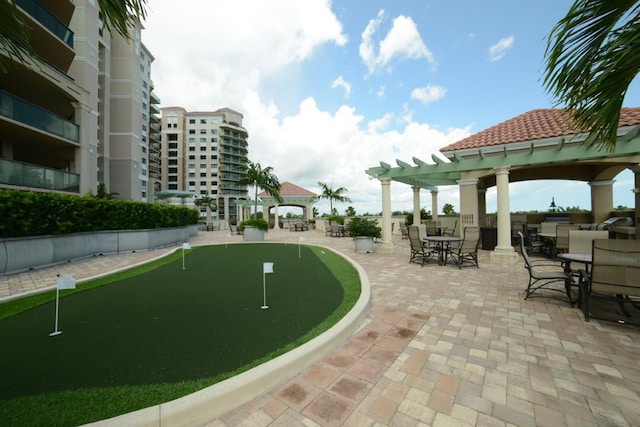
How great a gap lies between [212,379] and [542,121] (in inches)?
599

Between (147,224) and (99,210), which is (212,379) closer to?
(99,210)

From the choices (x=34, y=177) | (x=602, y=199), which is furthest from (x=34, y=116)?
(x=602, y=199)

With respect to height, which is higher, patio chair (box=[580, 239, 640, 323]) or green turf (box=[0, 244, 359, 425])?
patio chair (box=[580, 239, 640, 323])

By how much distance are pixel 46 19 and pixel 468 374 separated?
2124 centimetres

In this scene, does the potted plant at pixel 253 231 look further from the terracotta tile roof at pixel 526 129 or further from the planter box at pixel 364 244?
the terracotta tile roof at pixel 526 129

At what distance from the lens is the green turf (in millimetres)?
2105

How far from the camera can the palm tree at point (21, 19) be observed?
2.00 meters

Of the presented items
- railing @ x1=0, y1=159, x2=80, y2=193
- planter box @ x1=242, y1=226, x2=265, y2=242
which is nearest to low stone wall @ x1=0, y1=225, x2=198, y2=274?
planter box @ x1=242, y1=226, x2=265, y2=242

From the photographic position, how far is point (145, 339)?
10.3 ft

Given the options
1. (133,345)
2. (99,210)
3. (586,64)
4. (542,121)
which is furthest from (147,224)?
(542,121)

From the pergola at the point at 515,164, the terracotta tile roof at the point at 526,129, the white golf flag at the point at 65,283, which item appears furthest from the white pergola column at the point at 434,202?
the white golf flag at the point at 65,283

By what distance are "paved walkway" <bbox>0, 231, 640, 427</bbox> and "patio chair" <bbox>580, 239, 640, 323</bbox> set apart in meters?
0.49

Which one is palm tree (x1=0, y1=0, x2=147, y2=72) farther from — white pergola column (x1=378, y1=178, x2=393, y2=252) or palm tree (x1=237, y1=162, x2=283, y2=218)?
palm tree (x1=237, y1=162, x2=283, y2=218)

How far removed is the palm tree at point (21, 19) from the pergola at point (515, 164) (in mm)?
8705
